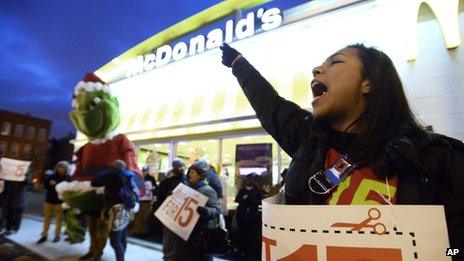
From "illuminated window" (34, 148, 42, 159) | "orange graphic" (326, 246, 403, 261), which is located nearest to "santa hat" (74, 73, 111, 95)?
"orange graphic" (326, 246, 403, 261)

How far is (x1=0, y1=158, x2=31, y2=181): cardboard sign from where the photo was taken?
842cm

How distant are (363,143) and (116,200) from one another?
4.88 m

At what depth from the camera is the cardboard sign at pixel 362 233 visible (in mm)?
910

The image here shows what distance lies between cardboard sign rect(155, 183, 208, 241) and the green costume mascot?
1410 millimetres

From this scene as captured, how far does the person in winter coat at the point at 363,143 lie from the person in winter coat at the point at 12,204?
8.98 metres

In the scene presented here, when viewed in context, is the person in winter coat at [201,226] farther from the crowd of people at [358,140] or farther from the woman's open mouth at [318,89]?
the woman's open mouth at [318,89]

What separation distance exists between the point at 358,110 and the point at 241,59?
0.73 m

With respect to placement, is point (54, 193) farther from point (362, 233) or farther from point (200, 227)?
point (362, 233)

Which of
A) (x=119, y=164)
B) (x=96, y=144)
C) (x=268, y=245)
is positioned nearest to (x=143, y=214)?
(x=96, y=144)

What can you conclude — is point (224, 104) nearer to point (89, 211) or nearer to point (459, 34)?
point (89, 211)

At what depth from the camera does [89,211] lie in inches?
222

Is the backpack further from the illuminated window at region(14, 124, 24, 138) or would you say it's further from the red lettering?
the illuminated window at region(14, 124, 24, 138)

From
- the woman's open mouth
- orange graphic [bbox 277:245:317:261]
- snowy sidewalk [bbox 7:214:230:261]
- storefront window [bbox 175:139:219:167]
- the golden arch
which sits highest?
the golden arch

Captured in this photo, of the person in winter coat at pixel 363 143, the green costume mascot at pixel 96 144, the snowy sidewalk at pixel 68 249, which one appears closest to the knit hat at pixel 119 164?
the green costume mascot at pixel 96 144
